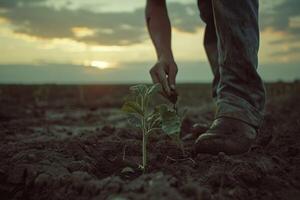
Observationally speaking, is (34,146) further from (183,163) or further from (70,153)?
(183,163)

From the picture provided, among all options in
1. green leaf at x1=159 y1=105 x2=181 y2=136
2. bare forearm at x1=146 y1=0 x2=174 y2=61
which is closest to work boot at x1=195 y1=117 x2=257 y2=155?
green leaf at x1=159 y1=105 x2=181 y2=136

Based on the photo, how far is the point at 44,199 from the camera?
2.07 meters

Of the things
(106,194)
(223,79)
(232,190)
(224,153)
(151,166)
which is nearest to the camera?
(106,194)

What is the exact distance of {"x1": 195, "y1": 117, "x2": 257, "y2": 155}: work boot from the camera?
2.64 m

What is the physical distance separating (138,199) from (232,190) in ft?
1.84

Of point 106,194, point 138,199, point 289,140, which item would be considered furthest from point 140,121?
point 289,140

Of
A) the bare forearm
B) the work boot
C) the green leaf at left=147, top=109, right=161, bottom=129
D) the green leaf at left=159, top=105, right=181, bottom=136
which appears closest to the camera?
the green leaf at left=159, top=105, right=181, bottom=136

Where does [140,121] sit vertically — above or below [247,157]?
above

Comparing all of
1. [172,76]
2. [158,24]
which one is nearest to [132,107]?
[172,76]

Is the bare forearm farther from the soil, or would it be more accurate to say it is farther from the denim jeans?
the soil

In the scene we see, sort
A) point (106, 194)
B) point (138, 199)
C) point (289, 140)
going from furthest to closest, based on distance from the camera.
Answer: point (289, 140) < point (106, 194) < point (138, 199)

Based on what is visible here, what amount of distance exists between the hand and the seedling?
25 centimetres

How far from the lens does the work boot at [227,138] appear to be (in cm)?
264

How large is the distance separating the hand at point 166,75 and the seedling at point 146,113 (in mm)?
254
